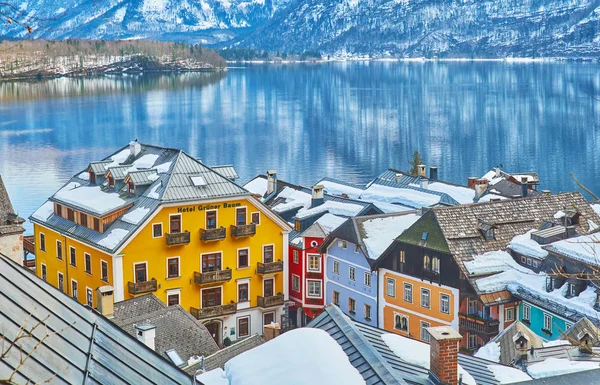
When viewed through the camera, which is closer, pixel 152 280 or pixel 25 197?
pixel 152 280

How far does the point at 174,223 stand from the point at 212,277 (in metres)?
2.90

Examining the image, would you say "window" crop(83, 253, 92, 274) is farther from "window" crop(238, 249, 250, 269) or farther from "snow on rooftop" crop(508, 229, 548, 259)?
"snow on rooftop" crop(508, 229, 548, 259)

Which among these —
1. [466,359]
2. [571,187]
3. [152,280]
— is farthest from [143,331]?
[571,187]

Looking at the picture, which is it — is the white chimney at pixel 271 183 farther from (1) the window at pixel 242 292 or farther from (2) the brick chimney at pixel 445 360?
(2) the brick chimney at pixel 445 360

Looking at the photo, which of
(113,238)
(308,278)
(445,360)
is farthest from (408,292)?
(445,360)

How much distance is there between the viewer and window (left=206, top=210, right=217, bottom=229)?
146 feet

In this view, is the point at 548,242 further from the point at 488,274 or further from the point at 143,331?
the point at 143,331

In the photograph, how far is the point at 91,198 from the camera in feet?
152

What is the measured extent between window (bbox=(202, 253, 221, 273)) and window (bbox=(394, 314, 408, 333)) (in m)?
8.28

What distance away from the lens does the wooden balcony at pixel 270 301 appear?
45.2m

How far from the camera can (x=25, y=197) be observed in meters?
79.7

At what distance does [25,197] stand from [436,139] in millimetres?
61889

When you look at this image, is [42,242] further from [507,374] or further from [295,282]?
[507,374]

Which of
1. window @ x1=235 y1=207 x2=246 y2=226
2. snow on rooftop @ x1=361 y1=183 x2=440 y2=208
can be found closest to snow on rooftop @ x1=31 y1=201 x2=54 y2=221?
window @ x1=235 y1=207 x2=246 y2=226
